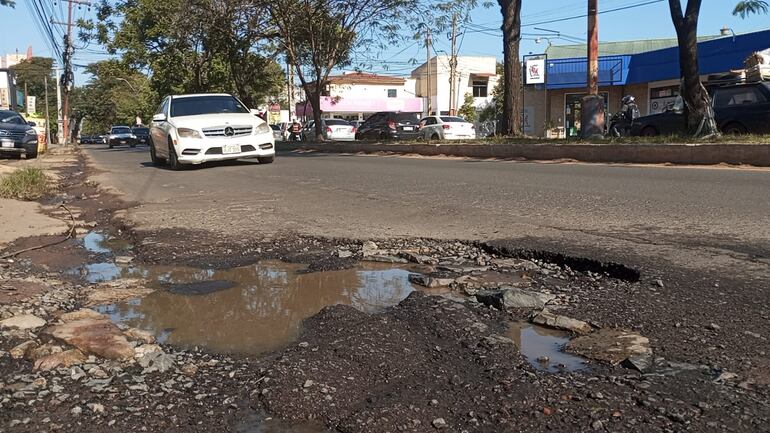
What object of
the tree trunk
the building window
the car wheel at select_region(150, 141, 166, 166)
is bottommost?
the car wheel at select_region(150, 141, 166, 166)

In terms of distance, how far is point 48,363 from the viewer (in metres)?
2.73

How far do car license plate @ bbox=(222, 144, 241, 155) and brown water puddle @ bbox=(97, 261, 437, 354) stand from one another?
7.96 metres

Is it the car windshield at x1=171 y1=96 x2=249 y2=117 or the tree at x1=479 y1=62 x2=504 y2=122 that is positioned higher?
the tree at x1=479 y1=62 x2=504 y2=122

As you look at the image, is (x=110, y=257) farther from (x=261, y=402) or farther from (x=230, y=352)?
(x=261, y=402)

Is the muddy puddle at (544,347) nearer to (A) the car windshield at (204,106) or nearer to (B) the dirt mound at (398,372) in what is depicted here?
(B) the dirt mound at (398,372)

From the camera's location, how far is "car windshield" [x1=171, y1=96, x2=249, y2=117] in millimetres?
12953

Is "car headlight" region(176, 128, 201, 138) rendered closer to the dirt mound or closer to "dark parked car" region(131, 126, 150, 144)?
the dirt mound

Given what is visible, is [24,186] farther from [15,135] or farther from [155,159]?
[15,135]

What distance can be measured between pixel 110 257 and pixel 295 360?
2.99 m

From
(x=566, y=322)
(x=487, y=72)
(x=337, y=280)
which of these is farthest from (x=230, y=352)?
(x=487, y=72)

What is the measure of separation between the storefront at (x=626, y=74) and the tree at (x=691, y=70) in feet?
37.9

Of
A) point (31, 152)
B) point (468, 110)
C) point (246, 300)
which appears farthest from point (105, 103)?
point (246, 300)

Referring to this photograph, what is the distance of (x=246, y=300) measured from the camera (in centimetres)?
387

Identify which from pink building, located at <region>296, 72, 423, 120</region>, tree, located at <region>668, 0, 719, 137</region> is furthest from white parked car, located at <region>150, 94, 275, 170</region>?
pink building, located at <region>296, 72, 423, 120</region>
